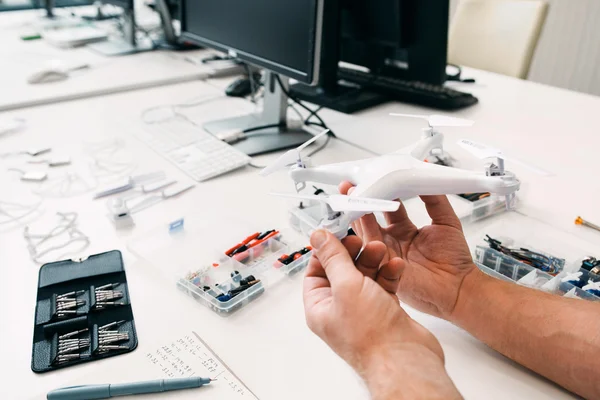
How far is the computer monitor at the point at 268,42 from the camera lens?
1106 mm

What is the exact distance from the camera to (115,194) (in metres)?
1.10

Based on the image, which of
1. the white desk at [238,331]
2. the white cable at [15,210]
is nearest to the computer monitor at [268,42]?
the white desk at [238,331]

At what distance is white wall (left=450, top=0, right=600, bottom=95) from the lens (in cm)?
251

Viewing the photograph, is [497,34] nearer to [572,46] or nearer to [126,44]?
[572,46]

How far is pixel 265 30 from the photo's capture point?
4.02ft

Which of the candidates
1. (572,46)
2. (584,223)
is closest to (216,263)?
(584,223)

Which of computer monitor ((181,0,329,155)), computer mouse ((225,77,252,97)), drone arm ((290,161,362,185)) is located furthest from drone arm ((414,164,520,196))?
computer mouse ((225,77,252,97))

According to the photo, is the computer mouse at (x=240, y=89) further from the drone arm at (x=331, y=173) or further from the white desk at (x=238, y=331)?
the drone arm at (x=331, y=173)

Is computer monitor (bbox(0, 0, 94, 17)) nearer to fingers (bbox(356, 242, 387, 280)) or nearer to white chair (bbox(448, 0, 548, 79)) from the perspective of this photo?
white chair (bbox(448, 0, 548, 79))

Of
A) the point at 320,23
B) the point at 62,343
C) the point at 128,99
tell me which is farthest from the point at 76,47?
the point at 62,343

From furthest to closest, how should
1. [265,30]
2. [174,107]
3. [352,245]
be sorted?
[174,107], [265,30], [352,245]

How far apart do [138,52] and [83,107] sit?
0.66m

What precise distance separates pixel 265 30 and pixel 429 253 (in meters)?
0.71

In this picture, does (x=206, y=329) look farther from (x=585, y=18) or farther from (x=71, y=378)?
(x=585, y=18)
